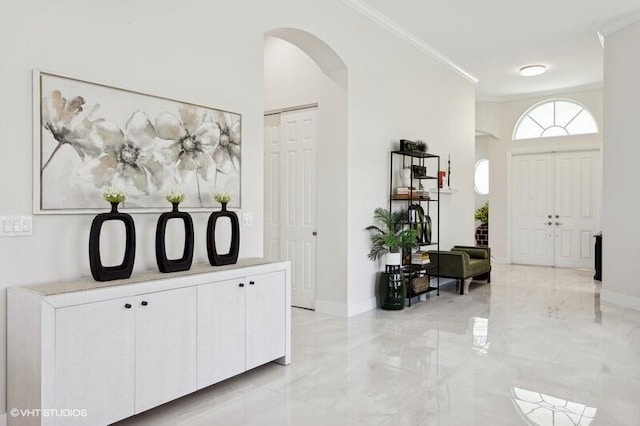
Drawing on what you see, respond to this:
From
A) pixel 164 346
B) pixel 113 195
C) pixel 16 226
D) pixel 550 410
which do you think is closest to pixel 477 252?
pixel 550 410

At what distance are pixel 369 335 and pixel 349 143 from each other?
196 centimetres

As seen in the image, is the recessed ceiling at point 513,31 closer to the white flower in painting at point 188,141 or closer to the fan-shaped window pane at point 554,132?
the fan-shaped window pane at point 554,132

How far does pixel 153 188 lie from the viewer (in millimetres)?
3070

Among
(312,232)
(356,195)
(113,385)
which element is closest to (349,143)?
(356,195)

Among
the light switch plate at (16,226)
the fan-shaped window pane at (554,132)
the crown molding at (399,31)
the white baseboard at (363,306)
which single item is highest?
the crown molding at (399,31)

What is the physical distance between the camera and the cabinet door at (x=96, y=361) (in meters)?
2.20

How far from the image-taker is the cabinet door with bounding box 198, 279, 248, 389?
2.82m

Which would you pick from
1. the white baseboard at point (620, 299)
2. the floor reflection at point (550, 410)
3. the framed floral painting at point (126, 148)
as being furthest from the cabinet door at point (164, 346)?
the white baseboard at point (620, 299)

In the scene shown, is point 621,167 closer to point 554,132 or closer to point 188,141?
point 554,132

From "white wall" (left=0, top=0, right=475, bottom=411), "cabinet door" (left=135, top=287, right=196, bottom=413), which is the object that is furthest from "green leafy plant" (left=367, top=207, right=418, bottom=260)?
"cabinet door" (left=135, top=287, right=196, bottom=413)

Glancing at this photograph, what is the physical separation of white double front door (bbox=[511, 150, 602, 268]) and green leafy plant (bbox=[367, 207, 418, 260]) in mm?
4892

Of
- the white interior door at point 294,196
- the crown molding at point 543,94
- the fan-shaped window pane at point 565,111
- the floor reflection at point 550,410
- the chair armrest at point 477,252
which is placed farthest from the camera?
the fan-shaped window pane at point 565,111

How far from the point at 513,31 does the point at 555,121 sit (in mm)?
3833

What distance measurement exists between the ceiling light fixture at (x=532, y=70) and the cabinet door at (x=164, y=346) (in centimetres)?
665
